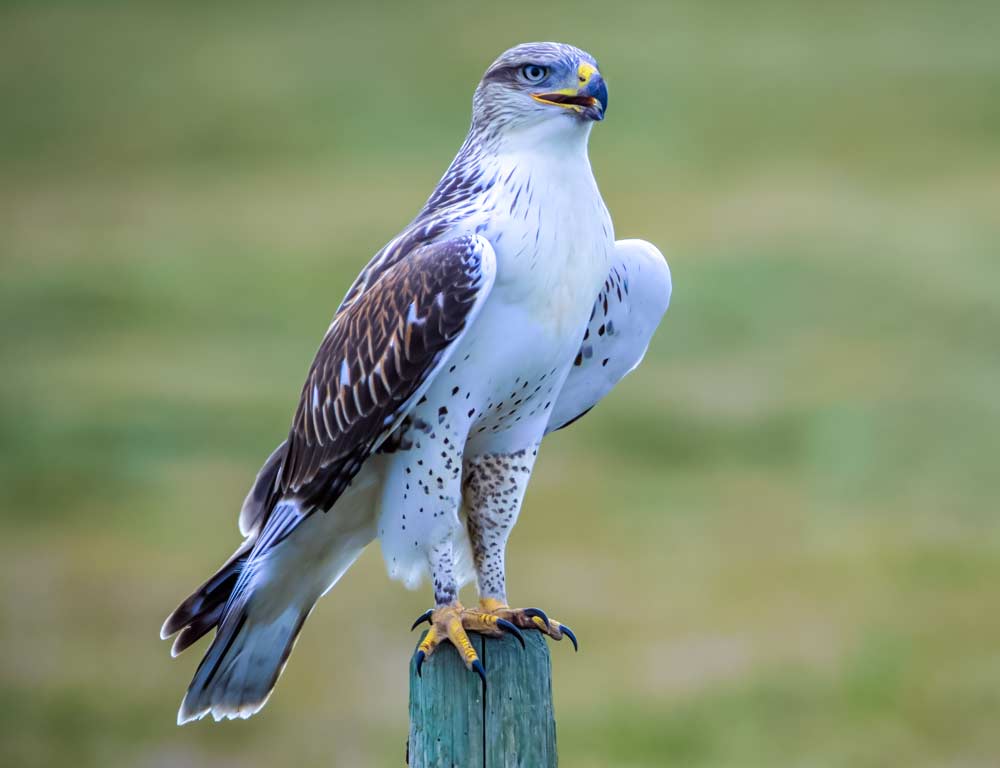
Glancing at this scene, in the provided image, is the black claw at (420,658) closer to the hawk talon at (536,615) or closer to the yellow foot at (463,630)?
the yellow foot at (463,630)

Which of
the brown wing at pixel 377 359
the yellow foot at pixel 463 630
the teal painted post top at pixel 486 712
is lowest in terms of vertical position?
the teal painted post top at pixel 486 712

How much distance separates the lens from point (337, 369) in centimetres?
534

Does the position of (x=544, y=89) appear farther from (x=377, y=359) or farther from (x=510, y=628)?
(x=510, y=628)

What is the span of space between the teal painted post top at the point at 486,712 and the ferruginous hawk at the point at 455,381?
0.06 meters

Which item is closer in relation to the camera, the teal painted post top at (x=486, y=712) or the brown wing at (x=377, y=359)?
the teal painted post top at (x=486, y=712)

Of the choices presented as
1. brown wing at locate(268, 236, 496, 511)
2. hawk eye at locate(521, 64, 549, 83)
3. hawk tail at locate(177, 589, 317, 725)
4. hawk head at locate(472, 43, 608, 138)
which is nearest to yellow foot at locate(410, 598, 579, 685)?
brown wing at locate(268, 236, 496, 511)

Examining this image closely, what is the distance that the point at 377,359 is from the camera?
5.14 meters

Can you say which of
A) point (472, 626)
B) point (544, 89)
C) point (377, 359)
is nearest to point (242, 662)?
point (472, 626)

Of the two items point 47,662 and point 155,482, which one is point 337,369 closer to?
point 47,662

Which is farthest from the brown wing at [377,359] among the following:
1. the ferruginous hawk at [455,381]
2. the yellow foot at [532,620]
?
the yellow foot at [532,620]

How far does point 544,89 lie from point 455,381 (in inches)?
37.4

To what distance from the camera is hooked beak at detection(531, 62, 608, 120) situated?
504cm

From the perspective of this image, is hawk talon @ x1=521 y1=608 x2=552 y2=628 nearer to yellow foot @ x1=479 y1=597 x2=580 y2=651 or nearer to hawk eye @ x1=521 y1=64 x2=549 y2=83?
yellow foot @ x1=479 y1=597 x2=580 y2=651

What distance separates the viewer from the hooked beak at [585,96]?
16.5 ft
